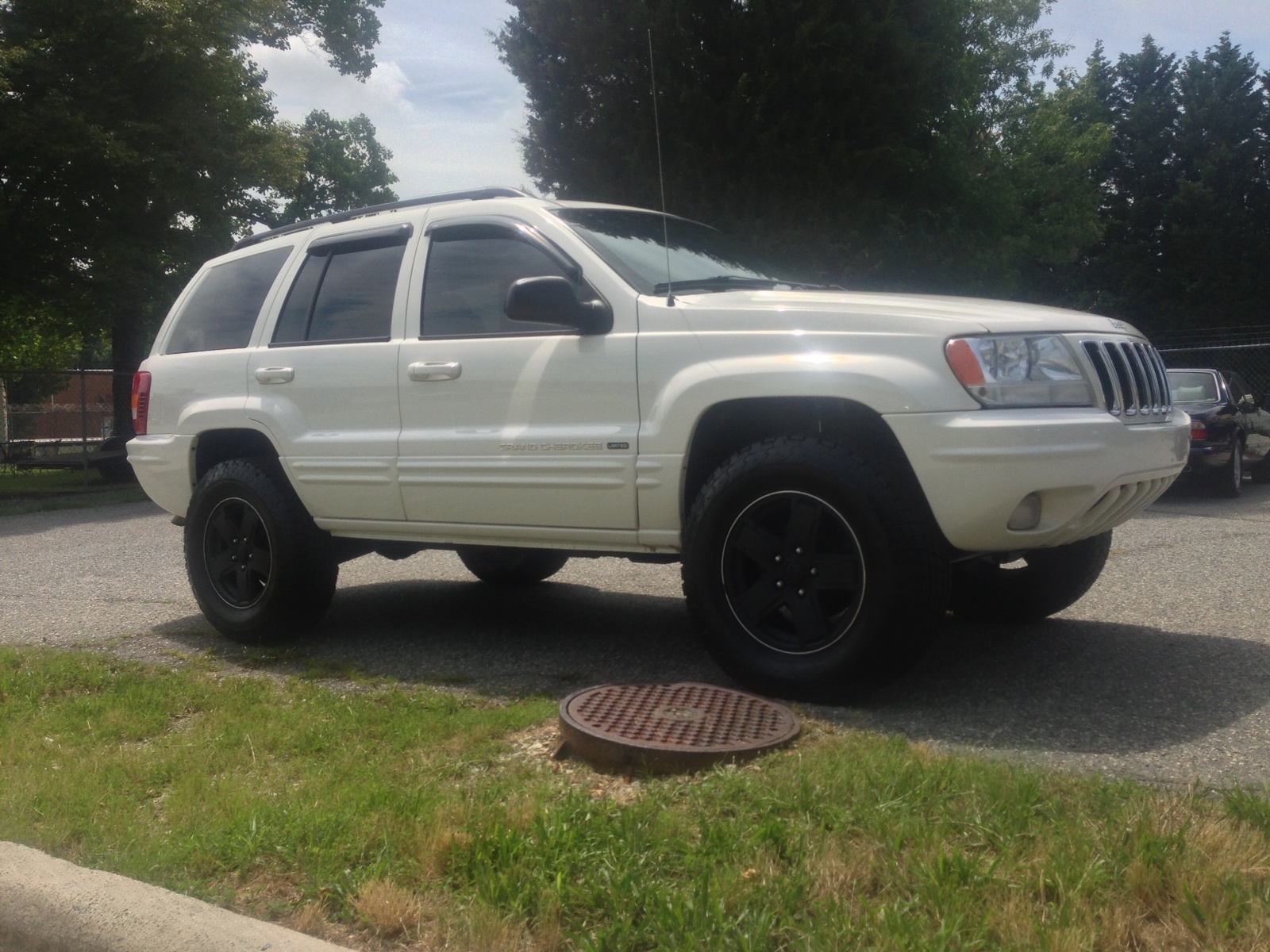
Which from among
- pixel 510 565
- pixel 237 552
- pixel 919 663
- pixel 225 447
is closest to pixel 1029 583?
pixel 919 663

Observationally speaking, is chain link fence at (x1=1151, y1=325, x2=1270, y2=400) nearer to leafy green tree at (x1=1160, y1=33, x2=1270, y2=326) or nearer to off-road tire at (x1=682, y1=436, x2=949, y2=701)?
leafy green tree at (x1=1160, y1=33, x2=1270, y2=326)

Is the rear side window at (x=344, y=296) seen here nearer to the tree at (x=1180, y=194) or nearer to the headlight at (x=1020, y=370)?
the headlight at (x=1020, y=370)

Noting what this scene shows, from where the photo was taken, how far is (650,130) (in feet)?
57.1

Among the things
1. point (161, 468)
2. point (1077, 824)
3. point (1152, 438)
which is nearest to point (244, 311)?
point (161, 468)

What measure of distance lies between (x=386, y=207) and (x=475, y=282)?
39.4 inches

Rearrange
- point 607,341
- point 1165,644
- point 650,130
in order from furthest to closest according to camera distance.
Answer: point 650,130 < point 1165,644 < point 607,341

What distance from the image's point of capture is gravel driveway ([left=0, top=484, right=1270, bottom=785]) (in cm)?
393

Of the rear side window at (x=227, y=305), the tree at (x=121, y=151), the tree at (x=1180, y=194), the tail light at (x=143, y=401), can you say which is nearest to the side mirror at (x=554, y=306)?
the rear side window at (x=227, y=305)

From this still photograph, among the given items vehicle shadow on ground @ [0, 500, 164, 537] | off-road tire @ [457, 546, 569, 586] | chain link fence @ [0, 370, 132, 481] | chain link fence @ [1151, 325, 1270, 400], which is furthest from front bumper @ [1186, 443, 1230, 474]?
chain link fence @ [0, 370, 132, 481]

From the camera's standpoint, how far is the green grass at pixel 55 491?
51.2ft

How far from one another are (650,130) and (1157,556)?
440 inches

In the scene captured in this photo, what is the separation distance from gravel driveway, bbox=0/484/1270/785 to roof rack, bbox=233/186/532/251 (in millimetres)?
2058

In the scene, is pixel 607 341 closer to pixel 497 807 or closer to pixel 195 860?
pixel 497 807

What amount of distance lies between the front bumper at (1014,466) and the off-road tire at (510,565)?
10.3ft
